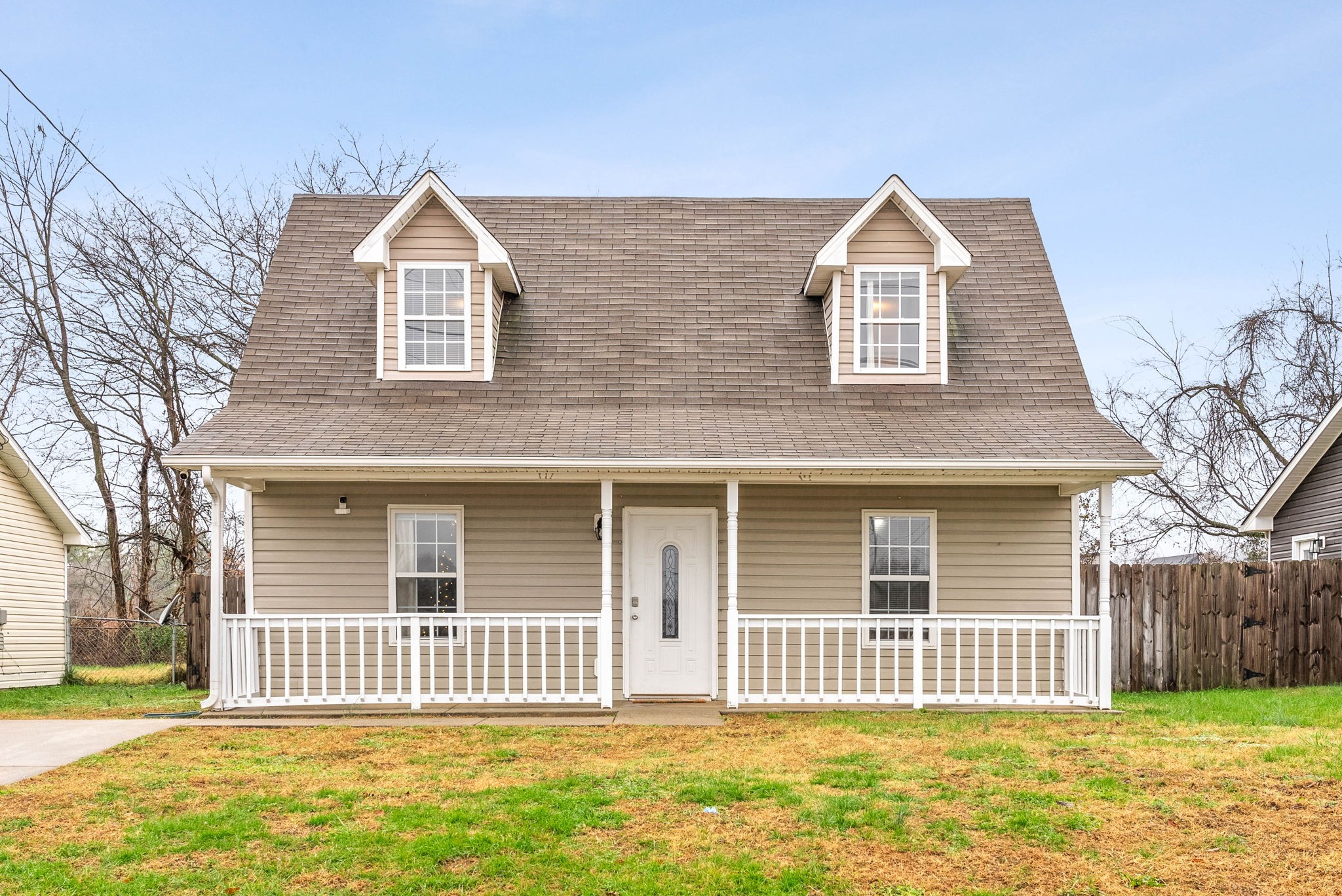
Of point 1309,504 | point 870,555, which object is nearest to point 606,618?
point 870,555

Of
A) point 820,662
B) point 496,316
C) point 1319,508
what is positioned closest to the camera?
point 820,662

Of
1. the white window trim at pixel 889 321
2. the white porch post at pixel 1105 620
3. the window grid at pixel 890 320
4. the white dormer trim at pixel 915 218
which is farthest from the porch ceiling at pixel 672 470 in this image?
the white dormer trim at pixel 915 218

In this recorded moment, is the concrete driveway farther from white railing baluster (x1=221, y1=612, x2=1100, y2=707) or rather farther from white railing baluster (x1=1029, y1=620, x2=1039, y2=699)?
white railing baluster (x1=1029, y1=620, x2=1039, y2=699)

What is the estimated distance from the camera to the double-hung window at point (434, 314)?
505 inches

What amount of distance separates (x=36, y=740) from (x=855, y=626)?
25.2 ft

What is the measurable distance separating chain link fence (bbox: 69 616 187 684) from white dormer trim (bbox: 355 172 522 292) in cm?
1032

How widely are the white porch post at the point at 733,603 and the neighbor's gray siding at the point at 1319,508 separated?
11.8m

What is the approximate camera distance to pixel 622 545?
40.2 ft

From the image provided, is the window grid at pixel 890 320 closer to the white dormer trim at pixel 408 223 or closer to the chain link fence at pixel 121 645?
the white dormer trim at pixel 408 223

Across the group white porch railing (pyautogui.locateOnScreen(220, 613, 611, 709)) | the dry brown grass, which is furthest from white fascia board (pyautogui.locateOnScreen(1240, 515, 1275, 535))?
white porch railing (pyautogui.locateOnScreen(220, 613, 611, 709))

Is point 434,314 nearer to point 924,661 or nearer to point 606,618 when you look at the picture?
point 606,618

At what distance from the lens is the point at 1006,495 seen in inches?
484

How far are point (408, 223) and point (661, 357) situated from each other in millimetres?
3428

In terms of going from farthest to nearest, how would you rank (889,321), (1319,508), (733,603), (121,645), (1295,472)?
(121,645) < (1295,472) < (1319,508) < (889,321) < (733,603)
